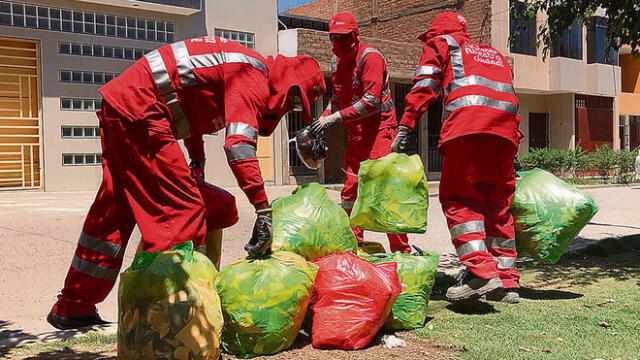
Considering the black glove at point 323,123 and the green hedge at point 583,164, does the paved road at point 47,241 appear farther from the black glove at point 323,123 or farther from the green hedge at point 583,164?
the green hedge at point 583,164

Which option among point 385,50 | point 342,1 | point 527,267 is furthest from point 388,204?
point 342,1

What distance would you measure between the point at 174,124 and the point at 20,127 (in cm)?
1587

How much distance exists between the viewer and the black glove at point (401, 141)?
4445 millimetres

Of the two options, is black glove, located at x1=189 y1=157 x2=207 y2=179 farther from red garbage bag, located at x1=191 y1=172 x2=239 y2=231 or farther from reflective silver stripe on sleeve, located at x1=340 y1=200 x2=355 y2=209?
reflective silver stripe on sleeve, located at x1=340 y1=200 x2=355 y2=209

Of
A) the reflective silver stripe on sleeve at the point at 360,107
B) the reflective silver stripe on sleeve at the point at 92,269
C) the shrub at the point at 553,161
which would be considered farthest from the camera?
the shrub at the point at 553,161

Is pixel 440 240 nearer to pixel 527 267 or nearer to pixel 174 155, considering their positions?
pixel 527 267

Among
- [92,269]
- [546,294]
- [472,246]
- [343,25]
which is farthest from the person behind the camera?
[343,25]

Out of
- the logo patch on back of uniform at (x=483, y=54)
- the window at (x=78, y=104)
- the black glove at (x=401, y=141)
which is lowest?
the black glove at (x=401, y=141)

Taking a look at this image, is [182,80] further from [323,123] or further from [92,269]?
[323,123]

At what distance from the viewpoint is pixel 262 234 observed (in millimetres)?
3248

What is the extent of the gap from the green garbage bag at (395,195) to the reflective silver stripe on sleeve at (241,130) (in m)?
1.28

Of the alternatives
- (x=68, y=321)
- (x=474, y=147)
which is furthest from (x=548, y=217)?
(x=68, y=321)

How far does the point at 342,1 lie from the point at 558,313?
27259 millimetres

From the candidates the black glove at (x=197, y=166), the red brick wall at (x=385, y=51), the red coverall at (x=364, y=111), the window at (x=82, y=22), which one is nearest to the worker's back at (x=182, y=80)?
the black glove at (x=197, y=166)
